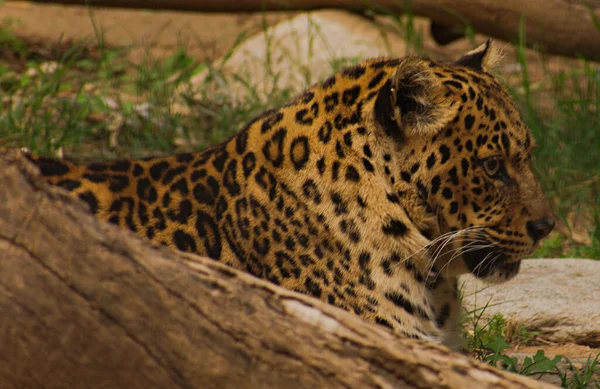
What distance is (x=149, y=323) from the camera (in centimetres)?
316

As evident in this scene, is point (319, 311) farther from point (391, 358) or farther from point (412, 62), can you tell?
point (412, 62)

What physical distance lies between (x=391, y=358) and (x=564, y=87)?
24.2ft

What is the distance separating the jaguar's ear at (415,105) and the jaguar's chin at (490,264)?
2.18 ft

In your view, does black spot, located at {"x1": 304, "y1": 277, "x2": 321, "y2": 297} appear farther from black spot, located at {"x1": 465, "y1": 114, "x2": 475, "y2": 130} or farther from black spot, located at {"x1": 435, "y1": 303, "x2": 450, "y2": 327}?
black spot, located at {"x1": 465, "y1": 114, "x2": 475, "y2": 130}

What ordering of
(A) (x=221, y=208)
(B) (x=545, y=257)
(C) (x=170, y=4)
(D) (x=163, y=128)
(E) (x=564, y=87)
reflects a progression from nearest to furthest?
(A) (x=221, y=208)
(B) (x=545, y=257)
(D) (x=163, y=128)
(E) (x=564, y=87)
(C) (x=170, y=4)

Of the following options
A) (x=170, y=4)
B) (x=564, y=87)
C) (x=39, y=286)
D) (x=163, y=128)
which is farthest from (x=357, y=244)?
(x=170, y=4)

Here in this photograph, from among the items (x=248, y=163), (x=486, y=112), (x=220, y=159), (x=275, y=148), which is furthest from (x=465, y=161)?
(x=220, y=159)

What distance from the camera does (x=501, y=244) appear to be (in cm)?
498

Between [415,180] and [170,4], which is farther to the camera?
[170,4]

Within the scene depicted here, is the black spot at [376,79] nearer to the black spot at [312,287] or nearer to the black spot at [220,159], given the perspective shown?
the black spot at [220,159]

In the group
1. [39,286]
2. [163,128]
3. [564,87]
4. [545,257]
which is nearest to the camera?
[39,286]

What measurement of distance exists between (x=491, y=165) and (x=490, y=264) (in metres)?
0.54

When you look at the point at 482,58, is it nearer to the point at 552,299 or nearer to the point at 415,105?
the point at 415,105

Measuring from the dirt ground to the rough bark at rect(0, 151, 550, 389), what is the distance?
9.43 m
